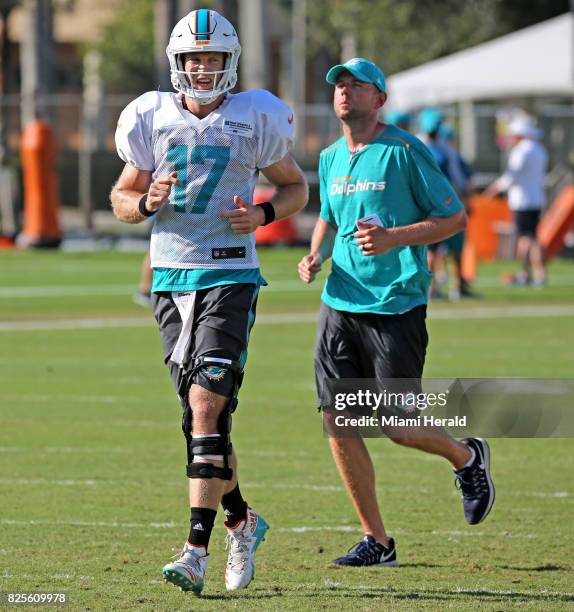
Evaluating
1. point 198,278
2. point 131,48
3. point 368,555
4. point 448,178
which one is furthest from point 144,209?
point 131,48

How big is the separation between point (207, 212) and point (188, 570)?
1.48 metres

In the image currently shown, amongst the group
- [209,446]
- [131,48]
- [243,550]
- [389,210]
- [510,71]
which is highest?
[131,48]

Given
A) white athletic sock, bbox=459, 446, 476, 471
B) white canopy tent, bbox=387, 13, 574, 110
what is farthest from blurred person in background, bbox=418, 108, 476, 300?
white canopy tent, bbox=387, 13, 574, 110

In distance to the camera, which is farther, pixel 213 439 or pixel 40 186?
pixel 40 186

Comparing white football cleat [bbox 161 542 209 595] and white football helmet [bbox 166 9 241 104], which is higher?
white football helmet [bbox 166 9 241 104]

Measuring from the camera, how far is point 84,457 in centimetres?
933

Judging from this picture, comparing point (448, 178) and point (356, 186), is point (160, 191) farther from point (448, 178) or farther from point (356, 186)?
point (448, 178)

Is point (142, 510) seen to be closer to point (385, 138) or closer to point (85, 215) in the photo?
point (385, 138)

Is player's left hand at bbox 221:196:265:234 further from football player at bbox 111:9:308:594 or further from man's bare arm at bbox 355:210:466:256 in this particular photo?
man's bare arm at bbox 355:210:466:256

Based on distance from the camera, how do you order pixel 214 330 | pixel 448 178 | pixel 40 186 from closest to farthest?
pixel 214 330 < pixel 448 178 < pixel 40 186

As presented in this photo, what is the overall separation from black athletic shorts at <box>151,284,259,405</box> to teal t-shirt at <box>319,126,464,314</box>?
25.3 inches

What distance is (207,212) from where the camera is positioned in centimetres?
661

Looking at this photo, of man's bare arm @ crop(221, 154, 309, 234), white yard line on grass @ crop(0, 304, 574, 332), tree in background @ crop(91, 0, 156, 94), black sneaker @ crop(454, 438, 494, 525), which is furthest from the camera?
tree in background @ crop(91, 0, 156, 94)

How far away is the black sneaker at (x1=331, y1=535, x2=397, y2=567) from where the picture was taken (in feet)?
22.6
